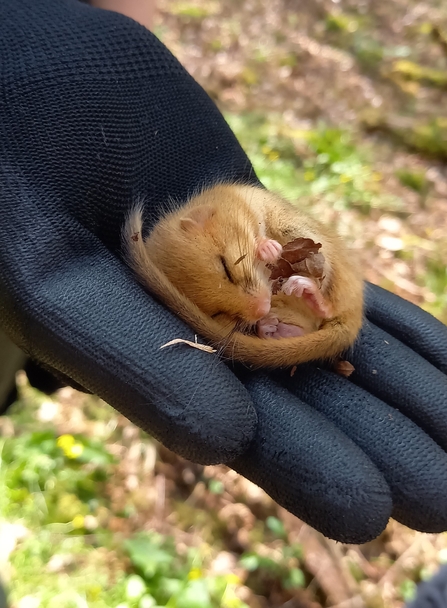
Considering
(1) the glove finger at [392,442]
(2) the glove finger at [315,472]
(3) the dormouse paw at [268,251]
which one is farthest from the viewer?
(3) the dormouse paw at [268,251]

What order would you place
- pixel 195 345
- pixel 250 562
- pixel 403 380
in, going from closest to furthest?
pixel 195 345, pixel 403 380, pixel 250 562

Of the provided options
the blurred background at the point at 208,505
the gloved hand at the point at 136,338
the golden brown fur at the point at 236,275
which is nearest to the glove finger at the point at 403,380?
the gloved hand at the point at 136,338

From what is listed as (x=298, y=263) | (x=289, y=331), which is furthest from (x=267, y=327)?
(x=298, y=263)

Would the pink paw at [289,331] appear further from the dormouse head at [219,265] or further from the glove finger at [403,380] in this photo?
the glove finger at [403,380]

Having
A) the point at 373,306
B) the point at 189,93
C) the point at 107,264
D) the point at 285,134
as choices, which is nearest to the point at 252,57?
the point at 285,134

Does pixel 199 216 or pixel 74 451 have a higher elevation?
pixel 199 216

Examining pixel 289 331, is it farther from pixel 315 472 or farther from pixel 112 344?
pixel 112 344
